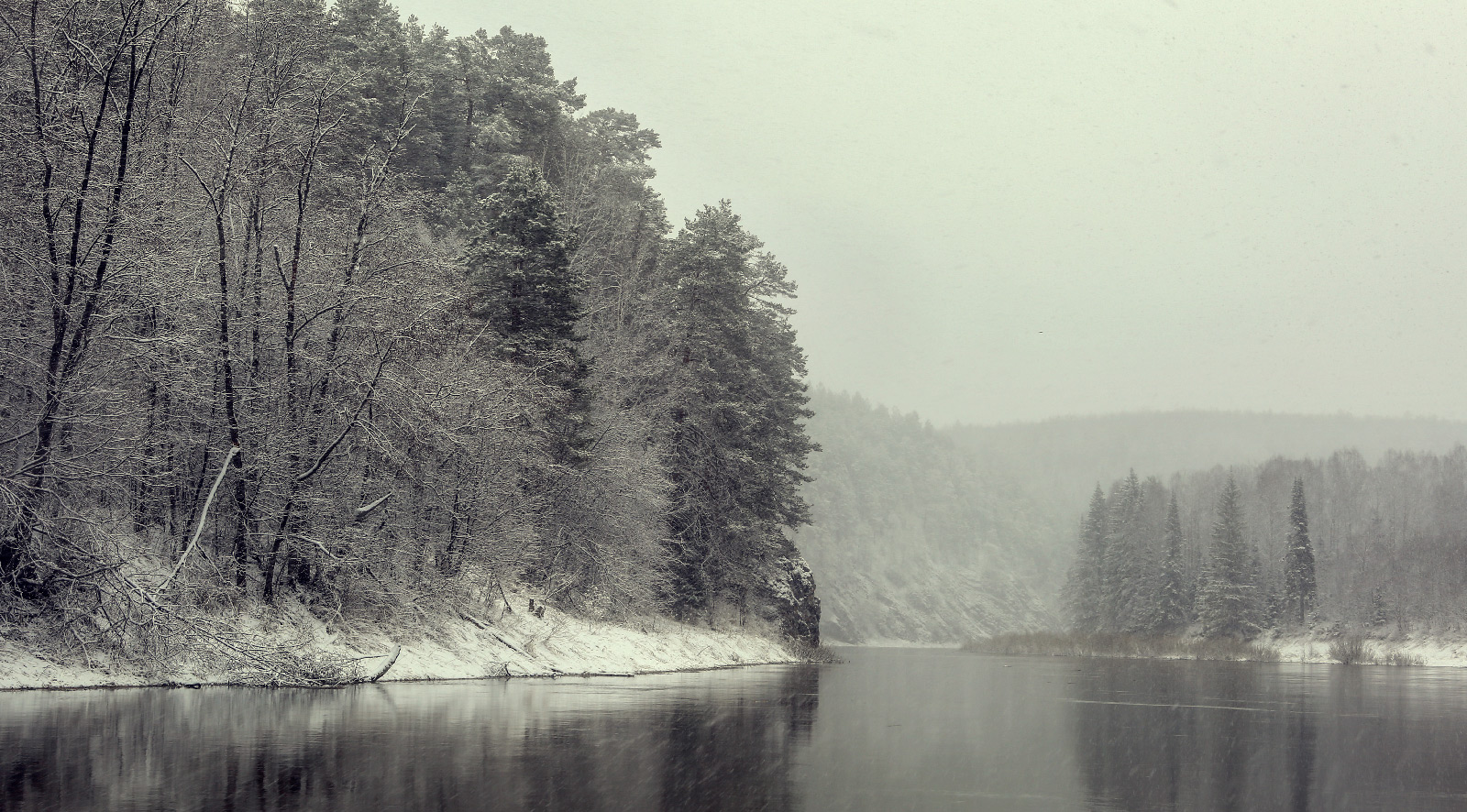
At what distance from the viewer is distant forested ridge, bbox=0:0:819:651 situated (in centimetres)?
1867

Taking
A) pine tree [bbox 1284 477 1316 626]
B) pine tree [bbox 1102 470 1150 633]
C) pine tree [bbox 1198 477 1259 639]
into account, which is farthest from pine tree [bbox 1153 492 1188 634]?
pine tree [bbox 1284 477 1316 626]

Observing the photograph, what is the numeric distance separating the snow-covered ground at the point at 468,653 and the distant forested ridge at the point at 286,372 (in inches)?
24.8

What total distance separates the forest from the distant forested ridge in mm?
65415

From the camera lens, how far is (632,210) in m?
51.4

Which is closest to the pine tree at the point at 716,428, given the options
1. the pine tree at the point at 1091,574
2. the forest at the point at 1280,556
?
the forest at the point at 1280,556

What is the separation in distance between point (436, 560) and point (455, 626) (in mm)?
2461

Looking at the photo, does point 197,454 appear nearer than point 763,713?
No

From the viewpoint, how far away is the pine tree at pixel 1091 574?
11730cm

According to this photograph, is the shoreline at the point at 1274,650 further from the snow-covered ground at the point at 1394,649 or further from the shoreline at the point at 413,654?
the shoreline at the point at 413,654

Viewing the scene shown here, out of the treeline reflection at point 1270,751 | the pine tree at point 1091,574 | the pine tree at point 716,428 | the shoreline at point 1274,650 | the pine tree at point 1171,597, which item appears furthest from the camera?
the pine tree at point 1091,574

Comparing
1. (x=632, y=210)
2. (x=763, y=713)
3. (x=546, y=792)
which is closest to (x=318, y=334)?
(x=763, y=713)

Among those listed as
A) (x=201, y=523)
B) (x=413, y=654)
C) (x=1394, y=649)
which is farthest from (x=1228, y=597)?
(x=201, y=523)

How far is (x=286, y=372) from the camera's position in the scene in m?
24.6

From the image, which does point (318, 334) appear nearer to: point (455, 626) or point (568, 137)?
point (455, 626)
